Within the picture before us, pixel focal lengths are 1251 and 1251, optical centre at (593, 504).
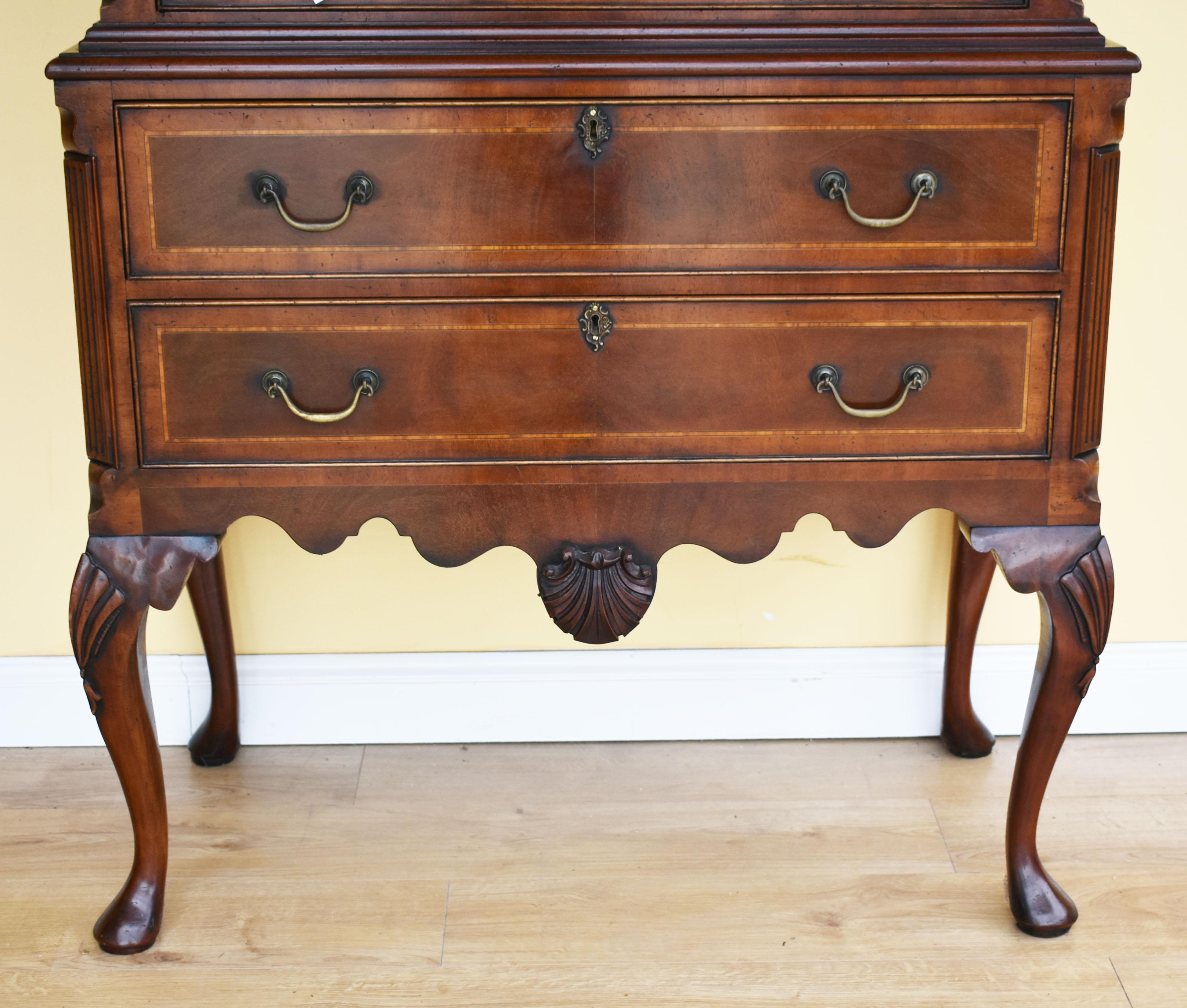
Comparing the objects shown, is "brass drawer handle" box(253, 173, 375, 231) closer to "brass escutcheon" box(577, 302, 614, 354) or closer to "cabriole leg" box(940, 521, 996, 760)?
"brass escutcheon" box(577, 302, 614, 354)

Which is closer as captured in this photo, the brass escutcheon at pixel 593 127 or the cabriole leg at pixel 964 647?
the brass escutcheon at pixel 593 127

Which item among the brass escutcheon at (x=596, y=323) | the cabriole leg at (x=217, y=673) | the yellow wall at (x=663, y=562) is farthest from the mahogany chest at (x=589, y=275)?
the yellow wall at (x=663, y=562)

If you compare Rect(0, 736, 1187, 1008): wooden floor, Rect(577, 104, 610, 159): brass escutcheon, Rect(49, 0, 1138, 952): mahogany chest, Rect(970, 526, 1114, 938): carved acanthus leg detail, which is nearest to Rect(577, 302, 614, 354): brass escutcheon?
Rect(49, 0, 1138, 952): mahogany chest

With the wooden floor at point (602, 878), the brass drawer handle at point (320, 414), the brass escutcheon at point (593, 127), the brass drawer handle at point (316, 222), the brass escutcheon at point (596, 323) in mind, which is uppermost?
the brass escutcheon at point (593, 127)

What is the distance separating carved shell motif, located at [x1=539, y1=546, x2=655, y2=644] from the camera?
135cm

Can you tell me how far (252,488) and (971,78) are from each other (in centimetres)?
83

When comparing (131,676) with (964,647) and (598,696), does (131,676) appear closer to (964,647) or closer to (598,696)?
(598,696)

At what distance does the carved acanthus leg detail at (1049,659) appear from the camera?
53.0 inches

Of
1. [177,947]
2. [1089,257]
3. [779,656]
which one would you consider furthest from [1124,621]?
[177,947]

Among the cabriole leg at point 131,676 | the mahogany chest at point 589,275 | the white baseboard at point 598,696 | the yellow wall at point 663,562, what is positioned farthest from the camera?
the white baseboard at point 598,696

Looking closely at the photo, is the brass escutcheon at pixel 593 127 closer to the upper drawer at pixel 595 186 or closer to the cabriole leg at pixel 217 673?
the upper drawer at pixel 595 186

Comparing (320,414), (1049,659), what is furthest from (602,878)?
(320,414)

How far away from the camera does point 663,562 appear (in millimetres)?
1886

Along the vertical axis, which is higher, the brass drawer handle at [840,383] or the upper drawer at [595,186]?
the upper drawer at [595,186]
